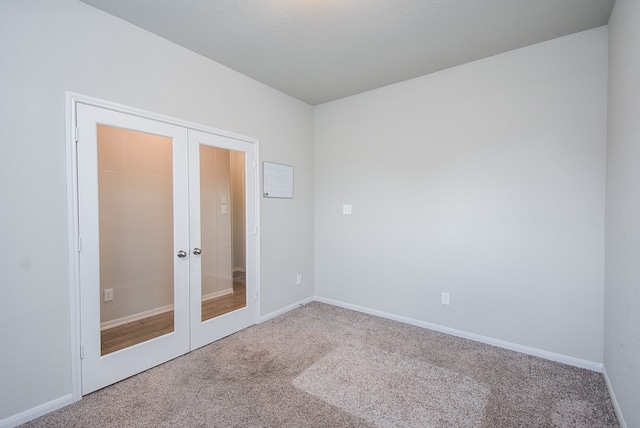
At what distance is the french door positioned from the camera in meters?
2.13

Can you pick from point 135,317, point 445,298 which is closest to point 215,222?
point 135,317

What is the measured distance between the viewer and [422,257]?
3281 mm

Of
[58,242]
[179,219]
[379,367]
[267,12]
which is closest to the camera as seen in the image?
[58,242]

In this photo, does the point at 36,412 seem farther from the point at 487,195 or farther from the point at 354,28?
the point at 487,195

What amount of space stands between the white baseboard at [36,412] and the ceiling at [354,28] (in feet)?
9.14

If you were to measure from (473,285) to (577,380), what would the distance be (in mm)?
1006

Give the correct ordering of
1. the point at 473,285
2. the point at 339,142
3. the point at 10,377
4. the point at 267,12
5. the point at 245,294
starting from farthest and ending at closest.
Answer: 1. the point at 339,142
2. the point at 245,294
3. the point at 473,285
4. the point at 267,12
5. the point at 10,377

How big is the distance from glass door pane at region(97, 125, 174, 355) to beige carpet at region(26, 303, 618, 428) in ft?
1.40

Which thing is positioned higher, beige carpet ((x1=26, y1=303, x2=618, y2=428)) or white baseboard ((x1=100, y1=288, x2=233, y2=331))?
white baseboard ((x1=100, y1=288, x2=233, y2=331))

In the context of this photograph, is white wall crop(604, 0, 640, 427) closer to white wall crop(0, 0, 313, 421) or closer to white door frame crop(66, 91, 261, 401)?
white wall crop(0, 0, 313, 421)

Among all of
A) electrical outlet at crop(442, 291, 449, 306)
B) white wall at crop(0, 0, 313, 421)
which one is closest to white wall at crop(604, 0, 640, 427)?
electrical outlet at crop(442, 291, 449, 306)

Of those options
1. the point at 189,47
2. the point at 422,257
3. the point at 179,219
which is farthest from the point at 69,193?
the point at 422,257

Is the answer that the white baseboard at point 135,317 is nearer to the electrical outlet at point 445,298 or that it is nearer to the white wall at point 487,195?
the white wall at point 487,195

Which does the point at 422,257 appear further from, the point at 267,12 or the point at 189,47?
the point at 189,47
